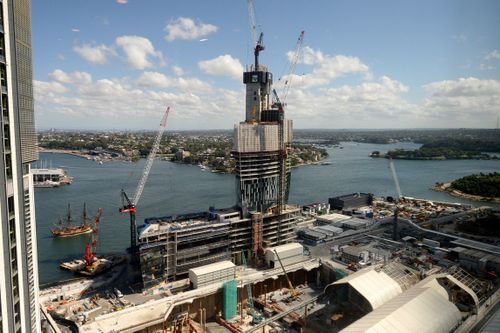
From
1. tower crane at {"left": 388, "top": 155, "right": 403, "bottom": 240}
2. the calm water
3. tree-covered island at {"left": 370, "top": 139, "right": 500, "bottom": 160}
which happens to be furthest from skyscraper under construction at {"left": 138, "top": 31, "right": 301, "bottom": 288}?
tree-covered island at {"left": 370, "top": 139, "right": 500, "bottom": 160}

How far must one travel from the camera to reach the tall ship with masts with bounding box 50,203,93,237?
35.7 meters

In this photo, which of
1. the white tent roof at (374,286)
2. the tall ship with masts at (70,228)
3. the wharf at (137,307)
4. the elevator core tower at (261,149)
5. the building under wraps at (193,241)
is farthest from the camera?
the tall ship with masts at (70,228)

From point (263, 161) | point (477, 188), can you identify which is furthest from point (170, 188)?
point (477, 188)

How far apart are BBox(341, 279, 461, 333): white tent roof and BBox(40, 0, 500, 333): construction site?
6 cm

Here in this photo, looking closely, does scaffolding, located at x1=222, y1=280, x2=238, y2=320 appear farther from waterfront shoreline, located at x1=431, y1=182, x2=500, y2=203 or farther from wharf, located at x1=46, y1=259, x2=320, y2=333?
waterfront shoreline, located at x1=431, y1=182, x2=500, y2=203

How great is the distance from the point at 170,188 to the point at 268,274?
1421 inches

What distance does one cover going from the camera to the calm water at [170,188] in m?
34.7

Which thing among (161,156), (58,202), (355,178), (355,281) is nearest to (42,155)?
(161,156)

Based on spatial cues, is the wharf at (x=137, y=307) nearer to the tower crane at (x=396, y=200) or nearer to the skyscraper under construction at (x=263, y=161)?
the skyscraper under construction at (x=263, y=161)

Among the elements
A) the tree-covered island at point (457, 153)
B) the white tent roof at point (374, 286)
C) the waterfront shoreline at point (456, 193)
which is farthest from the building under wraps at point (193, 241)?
the tree-covered island at point (457, 153)

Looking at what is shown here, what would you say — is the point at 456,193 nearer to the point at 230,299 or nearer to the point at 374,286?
the point at 374,286

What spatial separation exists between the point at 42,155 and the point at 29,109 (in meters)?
113

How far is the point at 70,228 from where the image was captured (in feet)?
121

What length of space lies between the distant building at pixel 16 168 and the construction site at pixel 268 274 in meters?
8.52
